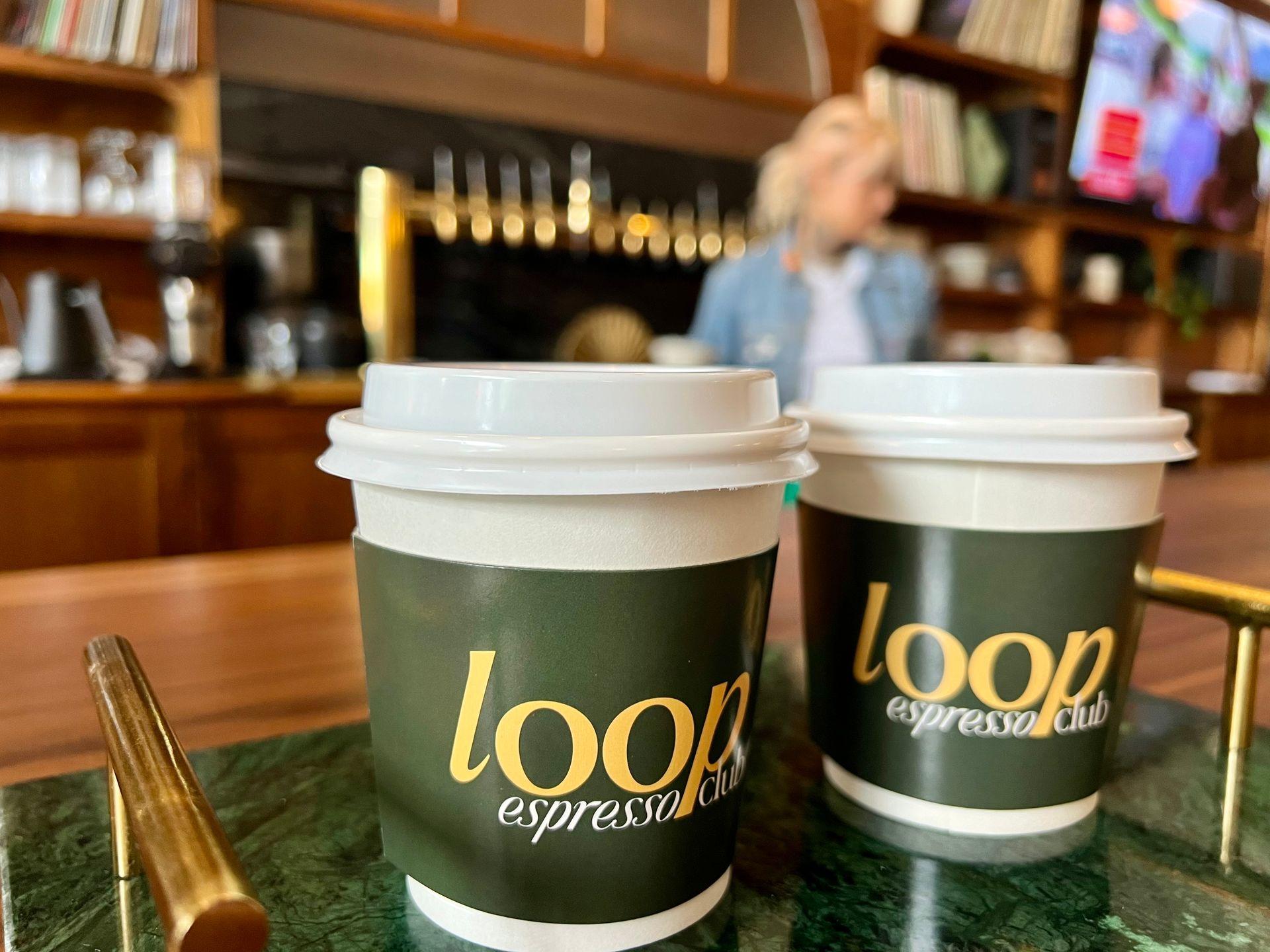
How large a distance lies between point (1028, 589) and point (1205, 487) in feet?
4.42

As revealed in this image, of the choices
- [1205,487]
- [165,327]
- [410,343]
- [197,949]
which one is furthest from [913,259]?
[197,949]

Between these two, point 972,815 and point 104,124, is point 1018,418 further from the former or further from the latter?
point 104,124

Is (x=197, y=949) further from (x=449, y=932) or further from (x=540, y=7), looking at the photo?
(x=540, y=7)

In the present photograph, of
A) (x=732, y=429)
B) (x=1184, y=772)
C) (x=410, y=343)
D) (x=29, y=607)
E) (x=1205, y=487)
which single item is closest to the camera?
(x=732, y=429)

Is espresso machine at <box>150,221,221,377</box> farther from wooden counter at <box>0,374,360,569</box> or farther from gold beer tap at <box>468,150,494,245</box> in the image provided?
gold beer tap at <box>468,150,494,245</box>

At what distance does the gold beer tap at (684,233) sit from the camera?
3.18m

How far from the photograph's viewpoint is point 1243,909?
348 millimetres

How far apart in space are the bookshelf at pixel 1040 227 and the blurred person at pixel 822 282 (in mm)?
1088

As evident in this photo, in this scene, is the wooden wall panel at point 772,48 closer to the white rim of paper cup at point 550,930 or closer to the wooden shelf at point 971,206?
the wooden shelf at point 971,206

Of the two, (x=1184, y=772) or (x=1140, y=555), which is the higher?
(x=1140, y=555)

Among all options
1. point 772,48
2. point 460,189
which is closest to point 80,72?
point 460,189

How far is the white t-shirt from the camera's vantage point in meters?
2.48

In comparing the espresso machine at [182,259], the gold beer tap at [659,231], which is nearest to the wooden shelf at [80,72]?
the espresso machine at [182,259]

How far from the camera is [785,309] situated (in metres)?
2.45
